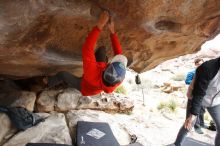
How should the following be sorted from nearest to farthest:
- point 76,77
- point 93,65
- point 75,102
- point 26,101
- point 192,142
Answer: point 93,65 < point 76,77 < point 26,101 < point 192,142 < point 75,102

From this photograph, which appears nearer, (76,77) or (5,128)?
(76,77)

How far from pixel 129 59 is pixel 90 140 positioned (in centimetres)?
170

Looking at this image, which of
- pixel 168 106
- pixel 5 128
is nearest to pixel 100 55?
pixel 5 128

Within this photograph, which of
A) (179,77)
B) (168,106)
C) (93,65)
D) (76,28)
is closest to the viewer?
(93,65)

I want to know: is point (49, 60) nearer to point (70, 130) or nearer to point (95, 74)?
point (95, 74)

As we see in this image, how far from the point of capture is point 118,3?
12.8 ft

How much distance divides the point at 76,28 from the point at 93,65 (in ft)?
2.72

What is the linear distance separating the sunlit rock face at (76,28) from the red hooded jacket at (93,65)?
36 cm

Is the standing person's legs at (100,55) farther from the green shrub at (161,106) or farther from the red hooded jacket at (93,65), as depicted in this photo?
the green shrub at (161,106)

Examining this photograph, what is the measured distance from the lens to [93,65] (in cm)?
402

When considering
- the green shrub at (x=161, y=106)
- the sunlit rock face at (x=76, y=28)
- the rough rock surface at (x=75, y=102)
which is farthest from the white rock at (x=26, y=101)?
the green shrub at (x=161, y=106)

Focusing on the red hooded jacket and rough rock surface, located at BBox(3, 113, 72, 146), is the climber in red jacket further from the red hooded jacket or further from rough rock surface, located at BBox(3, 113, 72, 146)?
rough rock surface, located at BBox(3, 113, 72, 146)

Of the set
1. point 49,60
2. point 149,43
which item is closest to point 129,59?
point 149,43

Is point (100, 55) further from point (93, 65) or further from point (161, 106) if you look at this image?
point (161, 106)
